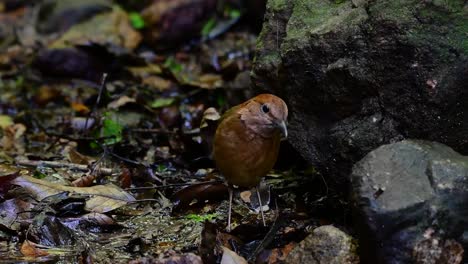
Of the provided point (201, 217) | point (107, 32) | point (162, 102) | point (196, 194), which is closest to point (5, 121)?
point (162, 102)

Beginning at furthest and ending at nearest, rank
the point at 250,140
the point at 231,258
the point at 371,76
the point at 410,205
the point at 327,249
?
the point at 250,140
the point at 371,76
the point at 231,258
the point at 327,249
the point at 410,205

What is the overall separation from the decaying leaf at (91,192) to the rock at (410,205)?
1.56m

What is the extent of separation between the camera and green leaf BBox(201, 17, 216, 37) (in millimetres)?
7883

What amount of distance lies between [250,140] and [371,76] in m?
0.70

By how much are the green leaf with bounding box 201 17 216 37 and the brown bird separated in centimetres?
415

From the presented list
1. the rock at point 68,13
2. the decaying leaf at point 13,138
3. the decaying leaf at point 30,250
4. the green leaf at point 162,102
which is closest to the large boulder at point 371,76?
the decaying leaf at point 30,250

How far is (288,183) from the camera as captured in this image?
14.4 feet

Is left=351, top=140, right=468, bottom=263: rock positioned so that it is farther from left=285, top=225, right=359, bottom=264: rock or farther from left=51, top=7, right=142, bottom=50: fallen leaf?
left=51, top=7, right=142, bottom=50: fallen leaf

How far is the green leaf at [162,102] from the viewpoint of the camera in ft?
19.6

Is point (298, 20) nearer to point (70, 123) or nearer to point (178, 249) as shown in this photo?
point (178, 249)

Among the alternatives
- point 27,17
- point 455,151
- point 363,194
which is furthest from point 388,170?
point 27,17

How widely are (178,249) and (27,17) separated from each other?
19.4 feet

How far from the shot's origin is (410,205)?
9.70 ft

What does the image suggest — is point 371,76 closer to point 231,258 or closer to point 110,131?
point 231,258
